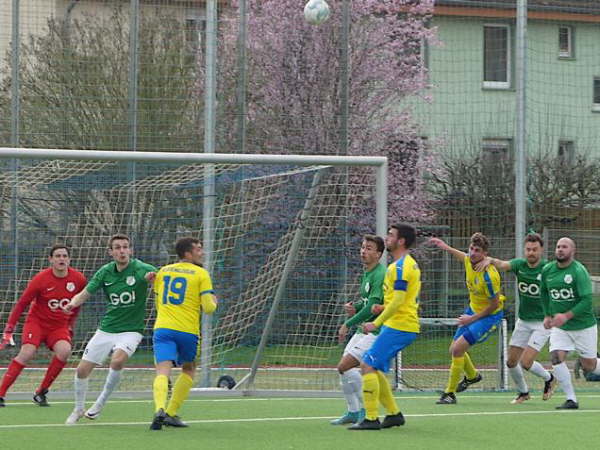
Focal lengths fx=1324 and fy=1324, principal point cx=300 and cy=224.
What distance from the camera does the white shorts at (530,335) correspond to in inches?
593

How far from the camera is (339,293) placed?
1622 centimetres

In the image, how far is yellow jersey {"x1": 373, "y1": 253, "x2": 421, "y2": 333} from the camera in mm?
11406

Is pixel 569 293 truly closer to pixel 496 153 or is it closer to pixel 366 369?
pixel 366 369

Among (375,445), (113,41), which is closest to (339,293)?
(375,445)

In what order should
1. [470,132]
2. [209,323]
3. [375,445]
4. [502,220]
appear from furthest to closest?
[470,132] → [502,220] → [209,323] → [375,445]

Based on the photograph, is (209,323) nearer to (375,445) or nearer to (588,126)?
(375,445)

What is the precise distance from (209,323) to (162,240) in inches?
45.6

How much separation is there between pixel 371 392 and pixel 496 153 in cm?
1077

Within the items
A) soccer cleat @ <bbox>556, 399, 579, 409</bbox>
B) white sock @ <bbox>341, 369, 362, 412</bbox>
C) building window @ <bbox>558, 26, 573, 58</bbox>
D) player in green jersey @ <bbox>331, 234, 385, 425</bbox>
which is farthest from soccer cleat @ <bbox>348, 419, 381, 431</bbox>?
building window @ <bbox>558, 26, 573, 58</bbox>

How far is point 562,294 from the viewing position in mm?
14148

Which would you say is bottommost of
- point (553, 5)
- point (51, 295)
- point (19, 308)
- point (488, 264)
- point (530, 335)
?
point (530, 335)

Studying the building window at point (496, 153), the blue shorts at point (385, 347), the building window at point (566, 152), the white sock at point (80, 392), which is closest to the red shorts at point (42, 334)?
the white sock at point (80, 392)

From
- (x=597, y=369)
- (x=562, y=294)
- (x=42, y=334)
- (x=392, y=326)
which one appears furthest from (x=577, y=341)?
(x=42, y=334)

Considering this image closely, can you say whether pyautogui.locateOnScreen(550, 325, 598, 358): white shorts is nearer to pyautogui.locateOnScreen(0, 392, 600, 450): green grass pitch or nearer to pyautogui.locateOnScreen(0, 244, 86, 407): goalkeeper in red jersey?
pyautogui.locateOnScreen(0, 392, 600, 450): green grass pitch
